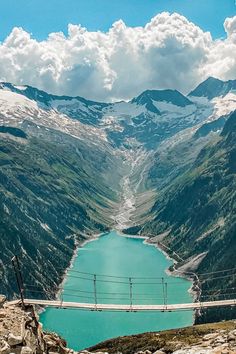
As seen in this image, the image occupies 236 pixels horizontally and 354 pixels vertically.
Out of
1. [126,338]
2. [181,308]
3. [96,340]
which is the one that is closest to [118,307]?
[181,308]

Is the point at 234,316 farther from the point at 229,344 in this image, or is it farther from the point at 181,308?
the point at 229,344

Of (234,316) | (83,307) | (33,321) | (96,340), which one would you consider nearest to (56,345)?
(33,321)

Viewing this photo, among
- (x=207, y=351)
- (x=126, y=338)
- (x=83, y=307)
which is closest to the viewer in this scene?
(x=207, y=351)

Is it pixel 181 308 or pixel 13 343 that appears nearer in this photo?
pixel 13 343

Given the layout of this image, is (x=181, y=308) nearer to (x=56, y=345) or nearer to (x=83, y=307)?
(x=83, y=307)

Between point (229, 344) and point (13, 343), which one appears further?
point (229, 344)

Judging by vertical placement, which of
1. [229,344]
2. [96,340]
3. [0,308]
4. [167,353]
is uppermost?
[0,308]

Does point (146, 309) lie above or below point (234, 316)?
above

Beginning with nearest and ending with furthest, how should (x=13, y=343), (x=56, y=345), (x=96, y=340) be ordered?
(x=13, y=343)
(x=56, y=345)
(x=96, y=340)

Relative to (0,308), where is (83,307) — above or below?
below
